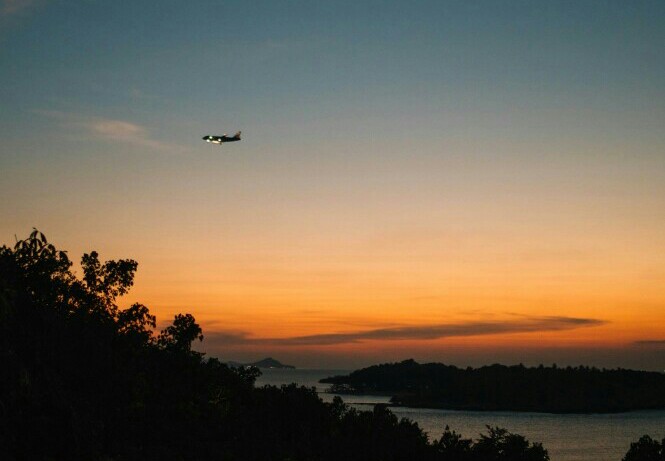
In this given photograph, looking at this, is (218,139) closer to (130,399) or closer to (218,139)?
(218,139)

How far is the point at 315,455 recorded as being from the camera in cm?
3631

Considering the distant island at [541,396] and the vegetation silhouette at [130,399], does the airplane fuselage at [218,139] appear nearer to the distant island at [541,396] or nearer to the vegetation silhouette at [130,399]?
the vegetation silhouette at [130,399]

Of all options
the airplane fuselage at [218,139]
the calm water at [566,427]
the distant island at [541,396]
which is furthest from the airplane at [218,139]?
the distant island at [541,396]

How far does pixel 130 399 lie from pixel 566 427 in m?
132

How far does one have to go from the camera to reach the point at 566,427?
5630 inches

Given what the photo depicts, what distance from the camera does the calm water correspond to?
10477cm

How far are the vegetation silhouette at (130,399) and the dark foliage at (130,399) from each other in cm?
5

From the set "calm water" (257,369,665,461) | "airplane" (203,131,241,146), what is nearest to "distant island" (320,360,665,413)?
"calm water" (257,369,665,461)

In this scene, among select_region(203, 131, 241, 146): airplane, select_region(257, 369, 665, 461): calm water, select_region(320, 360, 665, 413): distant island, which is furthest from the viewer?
select_region(320, 360, 665, 413): distant island

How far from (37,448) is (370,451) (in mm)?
24610

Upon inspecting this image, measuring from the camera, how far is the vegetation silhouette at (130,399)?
15.9 m

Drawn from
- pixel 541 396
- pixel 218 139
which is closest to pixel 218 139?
pixel 218 139

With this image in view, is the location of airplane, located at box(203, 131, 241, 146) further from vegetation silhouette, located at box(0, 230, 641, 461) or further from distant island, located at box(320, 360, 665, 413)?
distant island, located at box(320, 360, 665, 413)

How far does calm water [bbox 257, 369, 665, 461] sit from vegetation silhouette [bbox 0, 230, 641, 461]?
193ft
